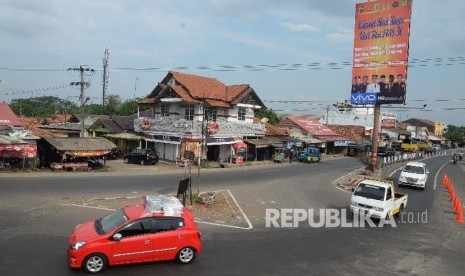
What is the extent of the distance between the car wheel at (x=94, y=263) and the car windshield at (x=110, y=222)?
2.33ft

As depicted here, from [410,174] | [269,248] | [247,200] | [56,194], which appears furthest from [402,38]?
[56,194]

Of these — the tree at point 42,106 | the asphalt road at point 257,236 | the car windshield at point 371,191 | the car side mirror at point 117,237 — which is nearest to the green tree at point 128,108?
the tree at point 42,106

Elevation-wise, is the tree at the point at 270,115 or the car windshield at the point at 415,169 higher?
the tree at the point at 270,115

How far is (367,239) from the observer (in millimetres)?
16391

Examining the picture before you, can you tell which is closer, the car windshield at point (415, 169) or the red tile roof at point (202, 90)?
the car windshield at point (415, 169)

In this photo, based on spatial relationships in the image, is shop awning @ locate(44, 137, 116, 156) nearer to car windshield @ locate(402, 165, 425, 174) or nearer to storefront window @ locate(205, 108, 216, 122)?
storefront window @ locate(205, 108, 216, 122)

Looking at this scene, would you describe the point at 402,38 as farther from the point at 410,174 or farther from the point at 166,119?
the point at 166,119

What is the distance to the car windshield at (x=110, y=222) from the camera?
11.6m

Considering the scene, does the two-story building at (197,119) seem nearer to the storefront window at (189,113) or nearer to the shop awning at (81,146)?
the storefront window at (189,113)

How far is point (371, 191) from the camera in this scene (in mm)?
19953

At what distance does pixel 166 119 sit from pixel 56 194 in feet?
76.1

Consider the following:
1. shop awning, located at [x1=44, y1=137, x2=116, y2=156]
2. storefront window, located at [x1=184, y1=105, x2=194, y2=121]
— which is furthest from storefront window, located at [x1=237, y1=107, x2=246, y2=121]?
shop awning, located at [x1=44, y1=137, x2=116, y2=156]

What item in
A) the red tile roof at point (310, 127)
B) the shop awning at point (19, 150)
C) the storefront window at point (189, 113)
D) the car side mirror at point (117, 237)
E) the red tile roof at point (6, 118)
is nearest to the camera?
the car side mirror at point (117, 237)

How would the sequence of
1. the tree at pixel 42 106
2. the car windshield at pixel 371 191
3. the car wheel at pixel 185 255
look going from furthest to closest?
the tree at pixel 42 106, the car windshield at pixel 371 191, the car wheel at pixel 185 255
